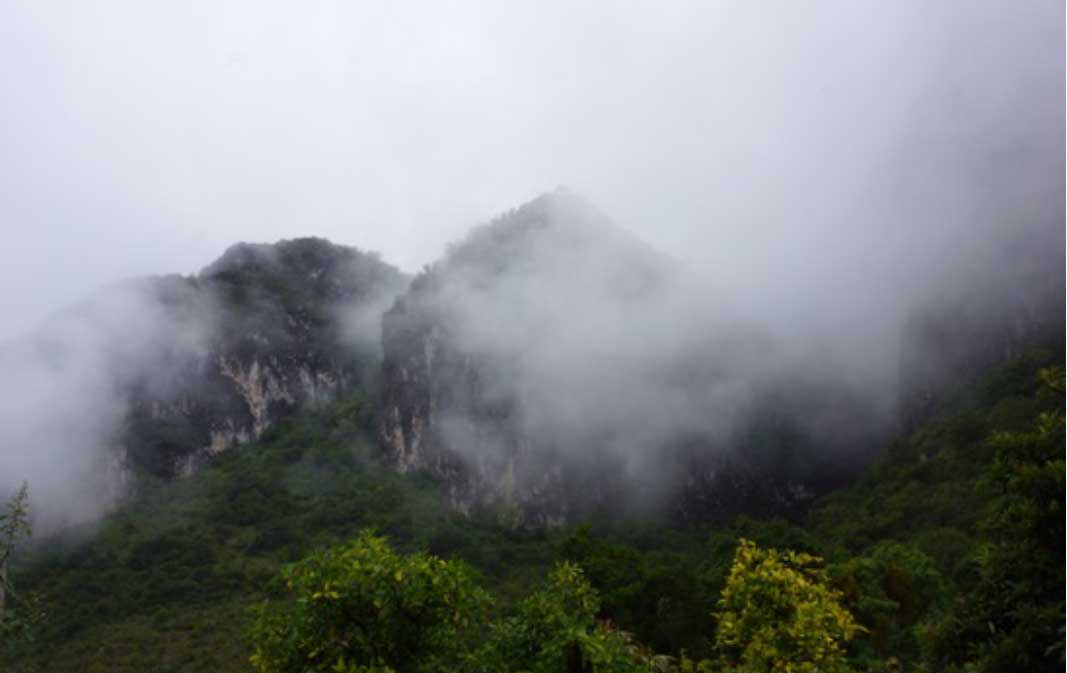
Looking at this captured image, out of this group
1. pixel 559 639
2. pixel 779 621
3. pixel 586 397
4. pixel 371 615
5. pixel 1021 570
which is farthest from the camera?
pixel 586 397

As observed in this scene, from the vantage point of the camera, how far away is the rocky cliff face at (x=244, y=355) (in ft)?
363

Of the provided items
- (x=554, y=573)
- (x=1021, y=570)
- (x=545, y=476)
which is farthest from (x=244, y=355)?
(x=1021, y=570)

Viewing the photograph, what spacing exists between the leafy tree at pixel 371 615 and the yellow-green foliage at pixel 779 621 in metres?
4.80

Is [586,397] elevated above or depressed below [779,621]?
below

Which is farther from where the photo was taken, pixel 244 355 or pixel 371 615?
pixel 244 355

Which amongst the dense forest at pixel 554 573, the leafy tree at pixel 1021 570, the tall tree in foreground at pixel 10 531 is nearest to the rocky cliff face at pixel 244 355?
the dense forest at pixel 554 573

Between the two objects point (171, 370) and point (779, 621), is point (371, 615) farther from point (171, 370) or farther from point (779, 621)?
point (171, 370)

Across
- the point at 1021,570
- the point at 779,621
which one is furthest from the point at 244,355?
the point at 1021,570

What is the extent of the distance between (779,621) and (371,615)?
642 centimetres

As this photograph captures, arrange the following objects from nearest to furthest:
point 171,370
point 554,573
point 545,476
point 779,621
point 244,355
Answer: point 554,573 → point 779,621 → point 545,476 → point 244,355 → point 171,370

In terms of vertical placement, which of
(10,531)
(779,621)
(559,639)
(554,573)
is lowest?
(779,621)

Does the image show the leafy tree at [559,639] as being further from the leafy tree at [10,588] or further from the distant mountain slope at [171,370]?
the distant mountain slope at [171,370]

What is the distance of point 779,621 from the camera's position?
38.1ft

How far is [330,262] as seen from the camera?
473ft
